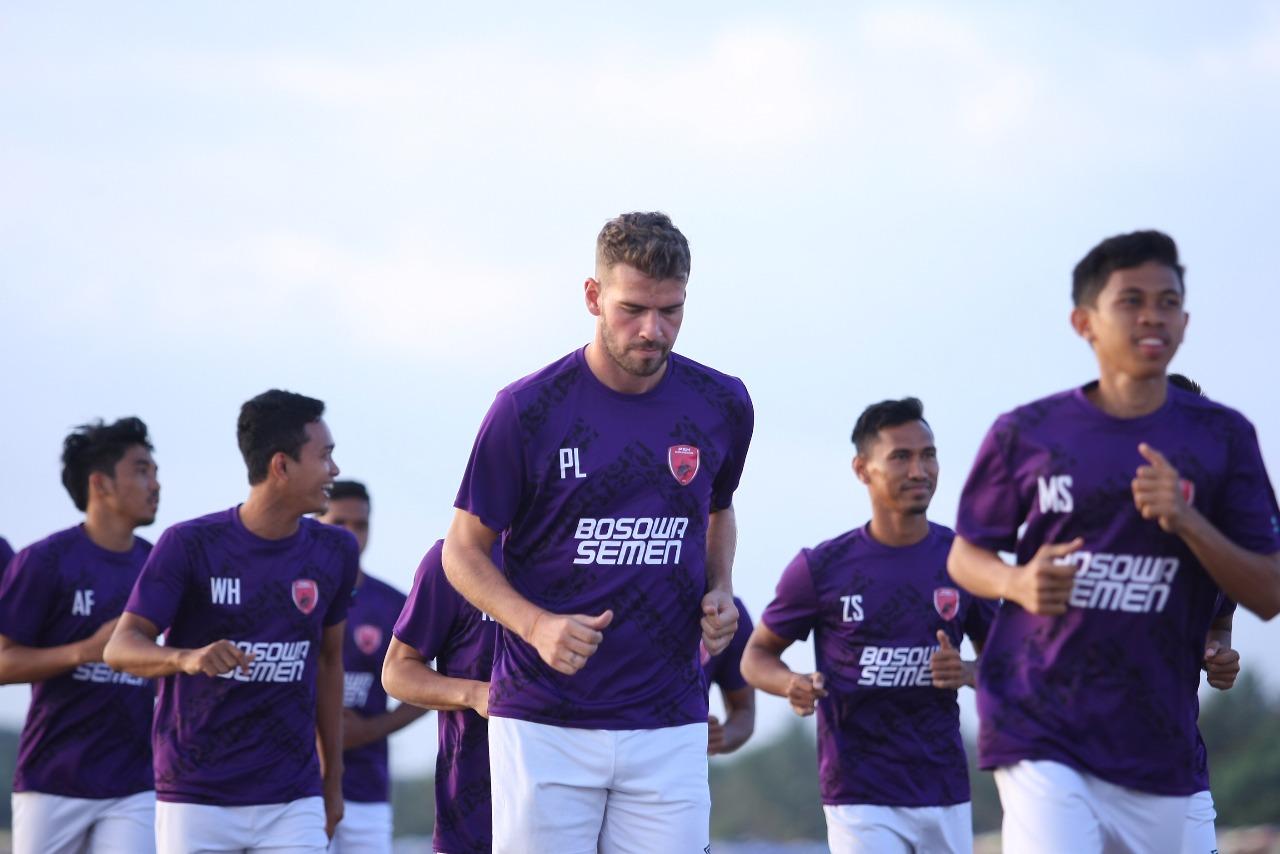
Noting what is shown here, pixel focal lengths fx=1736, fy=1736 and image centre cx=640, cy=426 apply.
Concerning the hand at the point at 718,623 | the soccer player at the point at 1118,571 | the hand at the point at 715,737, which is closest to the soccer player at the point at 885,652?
the hand at the point at 715,737

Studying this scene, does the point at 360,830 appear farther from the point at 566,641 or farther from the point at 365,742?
the point at 566,641

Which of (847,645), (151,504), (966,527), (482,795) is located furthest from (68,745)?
(966,527)

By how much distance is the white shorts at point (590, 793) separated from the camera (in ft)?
21.5

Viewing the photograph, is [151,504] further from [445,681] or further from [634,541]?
[634,541]

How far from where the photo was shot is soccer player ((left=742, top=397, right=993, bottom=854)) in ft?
29.4

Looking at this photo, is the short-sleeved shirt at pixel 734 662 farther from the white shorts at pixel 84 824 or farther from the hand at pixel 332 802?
the white shorts at pixel 84 824

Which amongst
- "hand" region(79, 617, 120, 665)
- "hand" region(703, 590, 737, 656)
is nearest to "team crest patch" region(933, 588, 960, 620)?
"hand" region(703, 590, 737, 656)

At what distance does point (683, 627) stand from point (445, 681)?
1.54 meters

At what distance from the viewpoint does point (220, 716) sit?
8.88 meters

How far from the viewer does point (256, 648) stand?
8992 millimetres

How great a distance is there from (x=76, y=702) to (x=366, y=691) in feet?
9.18

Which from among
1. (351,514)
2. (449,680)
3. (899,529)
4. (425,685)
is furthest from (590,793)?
(351,514)

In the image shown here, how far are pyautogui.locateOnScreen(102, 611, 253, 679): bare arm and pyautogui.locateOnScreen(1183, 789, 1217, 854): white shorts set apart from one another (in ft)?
14.2

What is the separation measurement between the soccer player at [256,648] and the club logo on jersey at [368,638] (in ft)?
10.4
